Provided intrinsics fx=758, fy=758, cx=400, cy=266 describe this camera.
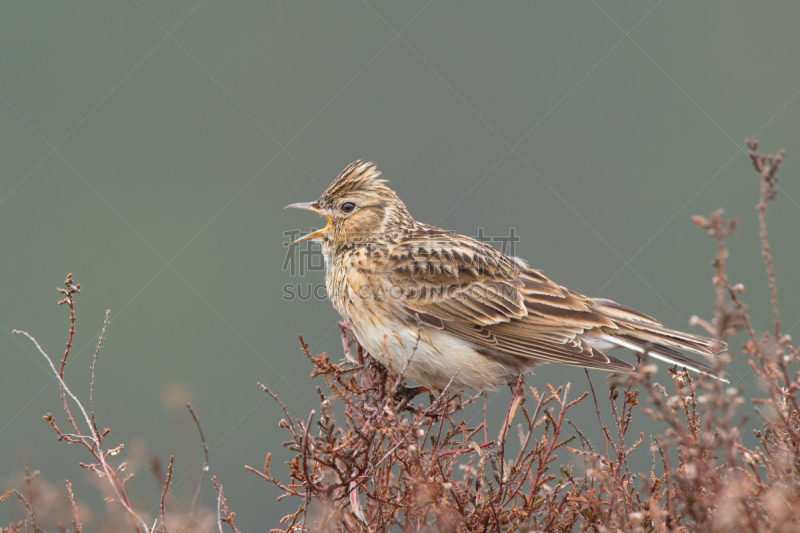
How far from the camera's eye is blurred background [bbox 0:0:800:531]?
176ft

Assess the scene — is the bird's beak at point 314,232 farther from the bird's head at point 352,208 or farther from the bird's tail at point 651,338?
the bird's tail at point 651,338

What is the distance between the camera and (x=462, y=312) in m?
7.02

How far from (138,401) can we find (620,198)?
50.2 m

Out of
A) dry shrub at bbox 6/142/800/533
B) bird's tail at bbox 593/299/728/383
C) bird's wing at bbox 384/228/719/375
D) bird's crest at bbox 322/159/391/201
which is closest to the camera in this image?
dry shrub at bbox 6/142/800/533

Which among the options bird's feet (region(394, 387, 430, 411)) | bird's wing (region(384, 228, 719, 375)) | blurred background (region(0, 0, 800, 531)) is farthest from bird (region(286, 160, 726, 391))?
blurred background (region(0, 0, 800, 531))

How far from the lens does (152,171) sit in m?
82.4

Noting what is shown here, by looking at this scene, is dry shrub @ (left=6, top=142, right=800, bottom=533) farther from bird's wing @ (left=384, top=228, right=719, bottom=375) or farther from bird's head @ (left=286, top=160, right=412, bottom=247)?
bird's head @ (left=286, top=160, right=412, bottom=247)

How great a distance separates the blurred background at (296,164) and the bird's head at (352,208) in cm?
2613

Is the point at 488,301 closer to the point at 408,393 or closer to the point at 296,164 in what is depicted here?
the point at 408,393

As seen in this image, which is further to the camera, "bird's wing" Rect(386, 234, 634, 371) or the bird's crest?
the bird's crest

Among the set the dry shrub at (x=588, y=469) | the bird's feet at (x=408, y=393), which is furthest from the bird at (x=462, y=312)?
the dry shrub at (x=588, y=469)

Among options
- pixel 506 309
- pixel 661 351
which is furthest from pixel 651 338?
pixel 506 309

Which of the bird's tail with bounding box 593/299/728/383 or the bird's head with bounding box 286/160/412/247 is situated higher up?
the bird's tail with bounding box 593/299/728/383

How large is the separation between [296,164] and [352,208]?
250ft
